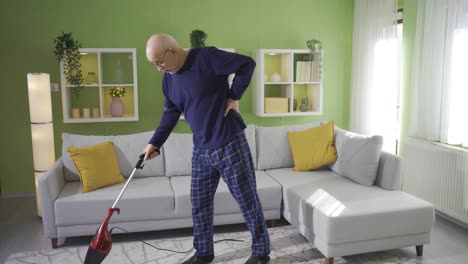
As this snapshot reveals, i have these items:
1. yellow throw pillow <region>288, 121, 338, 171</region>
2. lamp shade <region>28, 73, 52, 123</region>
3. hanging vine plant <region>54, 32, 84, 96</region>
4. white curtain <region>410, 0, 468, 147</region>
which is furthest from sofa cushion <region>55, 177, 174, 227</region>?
white curtain <region>410, 0, 468, 147</region>

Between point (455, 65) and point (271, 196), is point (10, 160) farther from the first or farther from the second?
point (455, 65)

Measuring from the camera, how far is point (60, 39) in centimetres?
429

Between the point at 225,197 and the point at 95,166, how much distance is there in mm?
1108

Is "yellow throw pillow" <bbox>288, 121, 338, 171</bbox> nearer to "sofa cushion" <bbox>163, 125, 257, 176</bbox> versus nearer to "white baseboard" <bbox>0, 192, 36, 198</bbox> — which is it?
"sofa cushion" <bbox>163, 125, 257, 176</bbox>

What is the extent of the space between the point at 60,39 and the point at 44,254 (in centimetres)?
220

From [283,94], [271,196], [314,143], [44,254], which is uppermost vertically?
[283,94]

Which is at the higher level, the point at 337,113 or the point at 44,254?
the point at 337,113

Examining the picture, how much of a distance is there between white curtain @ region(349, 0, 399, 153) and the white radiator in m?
0.49

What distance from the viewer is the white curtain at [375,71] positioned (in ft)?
14.5

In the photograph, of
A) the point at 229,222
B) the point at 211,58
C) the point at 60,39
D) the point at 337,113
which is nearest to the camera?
the point at 211,58

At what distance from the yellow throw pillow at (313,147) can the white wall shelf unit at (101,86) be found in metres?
1.80

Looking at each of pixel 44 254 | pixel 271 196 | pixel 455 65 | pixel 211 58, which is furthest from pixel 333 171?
pixel 44 254

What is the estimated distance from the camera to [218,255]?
312 cm

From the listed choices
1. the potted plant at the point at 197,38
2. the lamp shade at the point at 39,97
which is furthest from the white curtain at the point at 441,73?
the lamp shade at the point at 39,97
